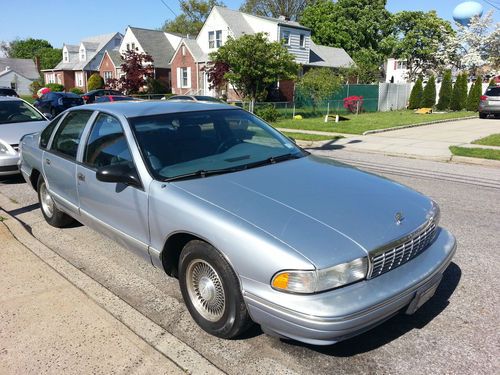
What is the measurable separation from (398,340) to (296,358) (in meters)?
0.75

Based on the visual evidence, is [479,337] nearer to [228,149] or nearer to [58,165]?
[228,149]

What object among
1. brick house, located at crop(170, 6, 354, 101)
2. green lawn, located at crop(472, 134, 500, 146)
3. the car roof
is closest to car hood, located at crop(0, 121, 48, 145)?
the car roof

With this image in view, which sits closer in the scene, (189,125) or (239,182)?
(239,182)

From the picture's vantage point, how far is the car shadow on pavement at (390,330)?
9.77 feet

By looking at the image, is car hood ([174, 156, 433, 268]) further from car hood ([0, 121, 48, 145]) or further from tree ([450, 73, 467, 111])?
tree ([450, 73, 467, 111])

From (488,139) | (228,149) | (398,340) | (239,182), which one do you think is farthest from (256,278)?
(488,139)

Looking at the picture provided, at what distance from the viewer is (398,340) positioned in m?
3.06

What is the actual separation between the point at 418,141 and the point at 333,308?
508 inches

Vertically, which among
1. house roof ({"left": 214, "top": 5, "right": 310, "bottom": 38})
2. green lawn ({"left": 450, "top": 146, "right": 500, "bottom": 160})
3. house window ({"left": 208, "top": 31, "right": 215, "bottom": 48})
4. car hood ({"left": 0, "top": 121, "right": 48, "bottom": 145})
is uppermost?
house roof ({"left": 214, "top": 5, "right": 310, "bottom": 38})

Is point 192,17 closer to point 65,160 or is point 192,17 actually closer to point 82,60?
point 82,60

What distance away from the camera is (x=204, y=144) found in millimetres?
3930

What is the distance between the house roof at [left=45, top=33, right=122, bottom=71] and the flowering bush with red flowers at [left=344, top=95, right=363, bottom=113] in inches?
1496

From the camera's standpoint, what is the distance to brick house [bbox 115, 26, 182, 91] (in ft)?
138

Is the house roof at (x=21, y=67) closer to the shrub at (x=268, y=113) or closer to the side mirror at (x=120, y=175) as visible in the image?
the shrub at (x=268, y=113)
